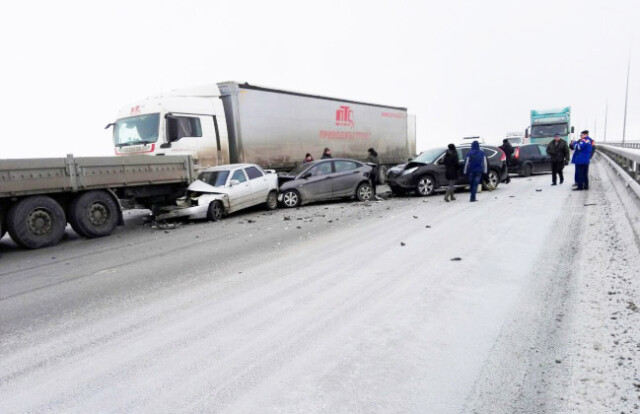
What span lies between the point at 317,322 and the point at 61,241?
775 cm

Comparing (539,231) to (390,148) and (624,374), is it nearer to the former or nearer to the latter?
(624,374)

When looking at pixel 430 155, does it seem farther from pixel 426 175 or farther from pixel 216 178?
pixel 216 178

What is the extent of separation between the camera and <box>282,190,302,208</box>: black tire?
1274 centimetres

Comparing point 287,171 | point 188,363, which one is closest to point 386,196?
point 287,171

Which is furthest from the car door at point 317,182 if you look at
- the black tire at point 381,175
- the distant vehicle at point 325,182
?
the black tire at point 381,175

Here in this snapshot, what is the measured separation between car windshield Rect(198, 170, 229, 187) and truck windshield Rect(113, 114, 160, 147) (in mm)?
1634

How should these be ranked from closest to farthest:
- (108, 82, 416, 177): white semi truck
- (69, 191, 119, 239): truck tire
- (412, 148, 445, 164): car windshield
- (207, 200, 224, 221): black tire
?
(69, 191, 119, 239): truck tire
(207, 200, 224, 221): black tire
(108, 82, 416, 177): white semi truck
(412, 148, 445, 164): car windshield

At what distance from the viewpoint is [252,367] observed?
124 inches

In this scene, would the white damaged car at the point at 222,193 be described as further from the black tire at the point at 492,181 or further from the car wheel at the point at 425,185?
the black tire at the point at 492,181

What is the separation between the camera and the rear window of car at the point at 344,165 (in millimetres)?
13344

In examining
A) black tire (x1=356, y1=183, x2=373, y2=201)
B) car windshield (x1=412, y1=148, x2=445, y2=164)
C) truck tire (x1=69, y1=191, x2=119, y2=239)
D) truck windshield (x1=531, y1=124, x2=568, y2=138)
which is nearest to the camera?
truck tire (x1=69, y1=191, x2=119, y2=239)

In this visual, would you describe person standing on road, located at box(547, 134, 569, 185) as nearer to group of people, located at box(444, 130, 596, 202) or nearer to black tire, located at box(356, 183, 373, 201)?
group of people, located at box(444, 130, 596, 202)

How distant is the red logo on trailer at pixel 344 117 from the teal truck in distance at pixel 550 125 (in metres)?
13.3

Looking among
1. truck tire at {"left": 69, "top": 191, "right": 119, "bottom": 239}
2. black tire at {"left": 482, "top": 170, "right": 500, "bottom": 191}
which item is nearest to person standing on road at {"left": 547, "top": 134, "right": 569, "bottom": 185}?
black tire at {"left": 482, "top": 170, "right": 500, "bottom": 191}
